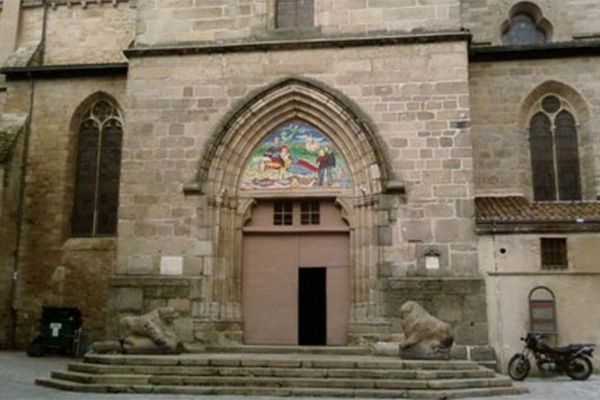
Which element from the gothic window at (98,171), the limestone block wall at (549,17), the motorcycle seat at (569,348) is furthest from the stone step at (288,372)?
the limestone block wall at (549,17)

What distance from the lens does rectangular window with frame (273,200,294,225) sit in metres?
14.6

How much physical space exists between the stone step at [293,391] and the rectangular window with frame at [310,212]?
4990 mm

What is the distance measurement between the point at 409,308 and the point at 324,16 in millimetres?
6681

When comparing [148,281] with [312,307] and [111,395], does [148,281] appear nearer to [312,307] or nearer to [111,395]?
[312,307]

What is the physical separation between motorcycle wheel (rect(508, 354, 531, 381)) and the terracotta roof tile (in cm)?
268

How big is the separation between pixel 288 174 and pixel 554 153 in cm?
687

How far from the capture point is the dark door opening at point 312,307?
14758mm

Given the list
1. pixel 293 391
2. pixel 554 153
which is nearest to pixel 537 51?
pixel 554 153

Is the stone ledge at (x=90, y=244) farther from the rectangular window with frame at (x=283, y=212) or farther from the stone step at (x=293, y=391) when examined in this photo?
the stone step at (x=293, y=391)

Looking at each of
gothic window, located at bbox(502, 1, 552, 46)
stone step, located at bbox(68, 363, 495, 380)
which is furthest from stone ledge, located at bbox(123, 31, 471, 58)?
stone step, located at bbox(68, 363, 495, 380)

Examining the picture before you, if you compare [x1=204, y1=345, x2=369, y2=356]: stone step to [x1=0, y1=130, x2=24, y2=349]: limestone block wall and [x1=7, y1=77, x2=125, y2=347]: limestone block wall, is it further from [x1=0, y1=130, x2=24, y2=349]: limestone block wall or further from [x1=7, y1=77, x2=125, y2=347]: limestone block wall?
[x1=0, y1=130, x2=24, y2=349]: limestone block wall

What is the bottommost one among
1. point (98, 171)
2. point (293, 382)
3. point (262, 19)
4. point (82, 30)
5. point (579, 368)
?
point (293, 382)

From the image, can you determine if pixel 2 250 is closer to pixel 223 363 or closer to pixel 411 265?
pixel 223 363

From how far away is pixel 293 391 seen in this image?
9969 millimetres
